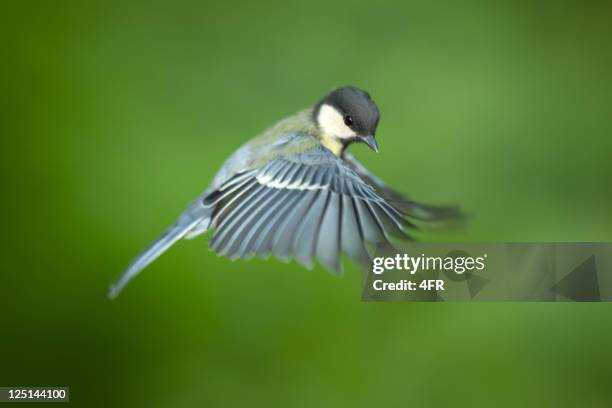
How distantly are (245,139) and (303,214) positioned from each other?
34.5 inches

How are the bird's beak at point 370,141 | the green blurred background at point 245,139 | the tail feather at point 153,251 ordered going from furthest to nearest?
1. the green blurred background at point 245,139
2. the bird's beak at point 370,141
3. the tail feather at point 153,251

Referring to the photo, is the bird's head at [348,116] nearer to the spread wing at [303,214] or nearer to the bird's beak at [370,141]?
the bird's beak at [370,141]

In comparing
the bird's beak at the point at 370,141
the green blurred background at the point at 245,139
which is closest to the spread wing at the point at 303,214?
the bird's beak at the point at 370,141

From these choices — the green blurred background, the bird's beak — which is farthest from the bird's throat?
the green blurred background

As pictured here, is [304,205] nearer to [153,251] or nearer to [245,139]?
[153,251]

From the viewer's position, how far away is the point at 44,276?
2.03 meters

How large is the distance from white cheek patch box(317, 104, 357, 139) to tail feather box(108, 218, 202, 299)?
0.42 metres

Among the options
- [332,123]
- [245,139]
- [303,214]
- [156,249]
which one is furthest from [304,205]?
[245,139]

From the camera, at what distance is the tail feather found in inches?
58.5

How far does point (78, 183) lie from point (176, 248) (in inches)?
13.8

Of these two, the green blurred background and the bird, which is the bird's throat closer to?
→ the bird

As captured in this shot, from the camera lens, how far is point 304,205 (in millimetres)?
1479

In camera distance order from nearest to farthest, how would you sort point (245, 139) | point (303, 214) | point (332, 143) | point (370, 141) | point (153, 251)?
point (303, 214)
point (153, 251)
point (370, 141)
point (332, 143)
point (245, 139)

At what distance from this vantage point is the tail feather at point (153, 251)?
1485mm
